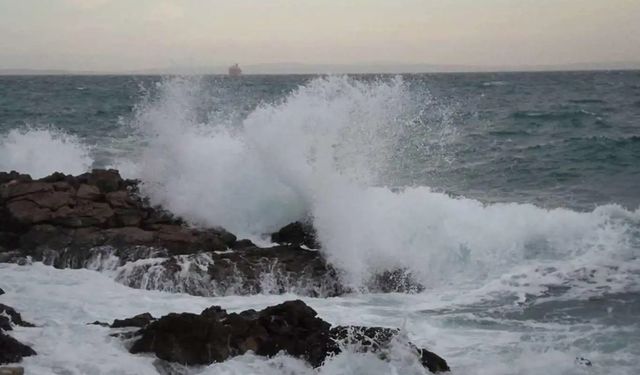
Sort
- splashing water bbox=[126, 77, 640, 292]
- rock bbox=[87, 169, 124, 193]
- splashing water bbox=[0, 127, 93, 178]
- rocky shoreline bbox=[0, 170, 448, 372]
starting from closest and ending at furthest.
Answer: rocky shoreline bbox=[0, 170, 448, 372]
splashing water bbox=[126, 77, 640, 292]
rock bbox=[87, 169, 124, 193]
splashing water bbox=[0, 127, 93, 178]

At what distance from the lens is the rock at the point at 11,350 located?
21.3ft

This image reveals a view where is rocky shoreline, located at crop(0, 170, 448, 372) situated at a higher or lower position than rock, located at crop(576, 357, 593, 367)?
higher

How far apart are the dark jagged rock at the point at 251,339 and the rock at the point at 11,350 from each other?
3.20 ft

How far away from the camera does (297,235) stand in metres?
11.5

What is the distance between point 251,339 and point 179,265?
2976 millimetres

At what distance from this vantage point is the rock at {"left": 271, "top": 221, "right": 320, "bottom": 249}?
11.2 metres

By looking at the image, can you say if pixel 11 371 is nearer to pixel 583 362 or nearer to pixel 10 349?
pixel 10 349

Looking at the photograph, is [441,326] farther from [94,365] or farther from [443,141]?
[443,141]

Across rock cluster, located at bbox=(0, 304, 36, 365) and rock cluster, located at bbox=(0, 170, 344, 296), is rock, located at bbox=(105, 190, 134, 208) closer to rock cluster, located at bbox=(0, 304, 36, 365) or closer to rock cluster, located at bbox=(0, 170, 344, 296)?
rock cluster, located at bbox=(0, 170, 344, 296)

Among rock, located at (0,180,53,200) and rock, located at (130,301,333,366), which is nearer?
rock, located at (130,301,333,366)

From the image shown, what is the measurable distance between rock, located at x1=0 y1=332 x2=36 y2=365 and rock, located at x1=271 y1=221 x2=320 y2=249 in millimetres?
5055

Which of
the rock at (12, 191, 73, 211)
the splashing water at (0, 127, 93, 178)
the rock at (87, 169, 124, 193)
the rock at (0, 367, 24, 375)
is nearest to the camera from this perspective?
the rock at (0, 367, 24, 375)

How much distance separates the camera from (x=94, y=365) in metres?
6.63

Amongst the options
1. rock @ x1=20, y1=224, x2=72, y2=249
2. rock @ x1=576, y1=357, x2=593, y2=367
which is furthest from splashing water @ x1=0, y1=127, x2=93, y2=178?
rock @ x1=576, y1=357, x2=593, y2=367
